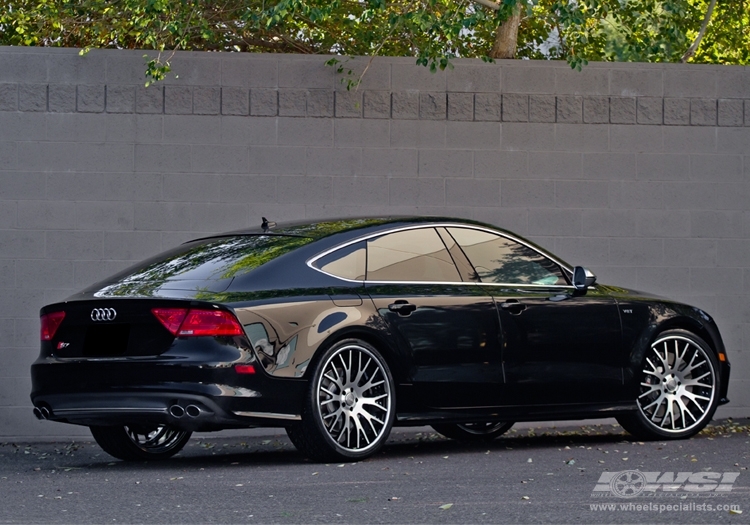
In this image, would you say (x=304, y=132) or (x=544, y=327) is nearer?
(x=544, y=327)

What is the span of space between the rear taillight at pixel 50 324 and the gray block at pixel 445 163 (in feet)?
13.1

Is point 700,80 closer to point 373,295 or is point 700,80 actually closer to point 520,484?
point 373,295

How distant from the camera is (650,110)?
10961 mm

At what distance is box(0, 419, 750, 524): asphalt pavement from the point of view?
5.50 meters

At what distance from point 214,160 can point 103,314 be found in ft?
11.3

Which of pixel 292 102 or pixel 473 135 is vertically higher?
pixel 292 102

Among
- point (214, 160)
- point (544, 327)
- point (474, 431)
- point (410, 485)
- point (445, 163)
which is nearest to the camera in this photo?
point (410, 485)

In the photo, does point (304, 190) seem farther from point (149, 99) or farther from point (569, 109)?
point (569, 109)

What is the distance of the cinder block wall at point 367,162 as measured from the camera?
10.3 meters

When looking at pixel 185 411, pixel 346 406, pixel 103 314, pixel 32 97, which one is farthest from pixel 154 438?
pixel 32 97

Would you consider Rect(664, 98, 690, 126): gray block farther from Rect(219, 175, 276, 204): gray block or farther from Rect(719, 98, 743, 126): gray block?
Rect(219, 175, 276, 204): gray block

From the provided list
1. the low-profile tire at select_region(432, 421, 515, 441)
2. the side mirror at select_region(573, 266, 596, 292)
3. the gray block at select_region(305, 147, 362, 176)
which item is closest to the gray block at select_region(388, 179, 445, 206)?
the gray block at select_region(305, 147, 362, 176)

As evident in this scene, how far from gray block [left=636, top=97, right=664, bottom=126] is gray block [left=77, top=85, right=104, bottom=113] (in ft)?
14.9

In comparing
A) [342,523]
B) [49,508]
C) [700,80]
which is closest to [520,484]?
[342,523]
